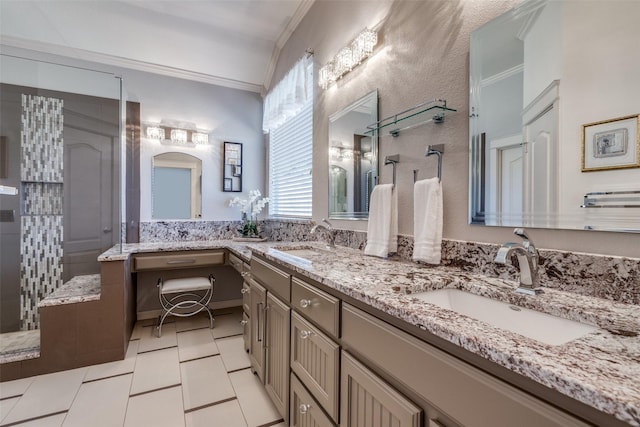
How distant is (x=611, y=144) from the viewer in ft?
2.73

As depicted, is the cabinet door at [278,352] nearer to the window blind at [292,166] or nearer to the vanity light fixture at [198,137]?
the window blind at [292,166]

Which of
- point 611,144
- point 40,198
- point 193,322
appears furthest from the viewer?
point 193,322

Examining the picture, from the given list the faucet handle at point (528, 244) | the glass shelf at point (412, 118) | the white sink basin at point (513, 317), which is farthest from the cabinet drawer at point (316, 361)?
the glass shelf at point (412, 118)

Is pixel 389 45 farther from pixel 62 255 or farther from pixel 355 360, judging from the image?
pixel 62 255

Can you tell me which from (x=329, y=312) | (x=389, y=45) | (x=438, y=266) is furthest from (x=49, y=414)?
(x=389, y=45)

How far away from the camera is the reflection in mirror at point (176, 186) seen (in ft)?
10.7

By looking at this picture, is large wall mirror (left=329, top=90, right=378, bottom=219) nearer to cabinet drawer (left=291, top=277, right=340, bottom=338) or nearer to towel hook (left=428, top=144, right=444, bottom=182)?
towel hook (left=428, top=144, right=444, bottom=182)

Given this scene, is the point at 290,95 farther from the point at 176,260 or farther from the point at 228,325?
the point at 228,325

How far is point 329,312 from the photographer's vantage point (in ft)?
3.56

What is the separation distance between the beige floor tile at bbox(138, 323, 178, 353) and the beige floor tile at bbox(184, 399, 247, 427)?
1083mm

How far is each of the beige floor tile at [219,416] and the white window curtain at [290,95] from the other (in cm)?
241

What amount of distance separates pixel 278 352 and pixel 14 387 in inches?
76.6

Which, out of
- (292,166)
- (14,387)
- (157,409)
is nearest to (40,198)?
(14,387)

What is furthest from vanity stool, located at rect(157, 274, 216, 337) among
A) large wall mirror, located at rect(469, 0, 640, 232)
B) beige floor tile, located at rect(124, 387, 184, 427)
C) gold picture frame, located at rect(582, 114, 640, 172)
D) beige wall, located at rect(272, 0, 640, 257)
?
gold picture frame, located at rect(582, 114, 640, 172)
